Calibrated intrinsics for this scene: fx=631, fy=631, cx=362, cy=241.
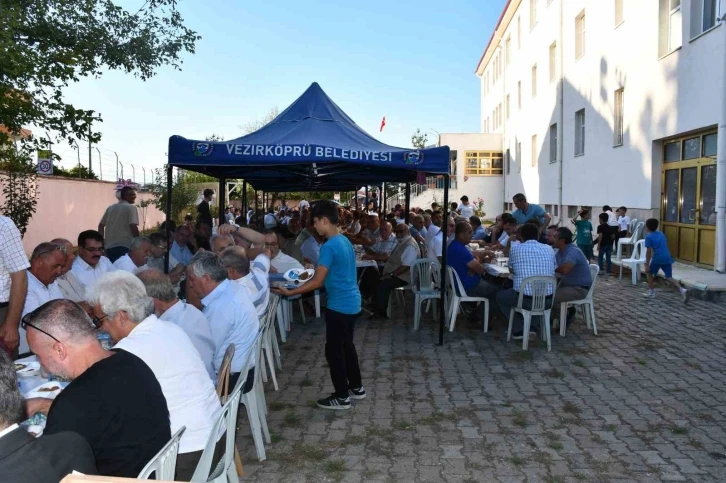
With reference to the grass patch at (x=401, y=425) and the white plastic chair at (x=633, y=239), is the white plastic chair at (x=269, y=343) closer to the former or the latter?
the grass patch at (x=401, y=425)

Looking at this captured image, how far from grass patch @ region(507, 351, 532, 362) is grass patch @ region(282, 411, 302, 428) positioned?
2.67 meters

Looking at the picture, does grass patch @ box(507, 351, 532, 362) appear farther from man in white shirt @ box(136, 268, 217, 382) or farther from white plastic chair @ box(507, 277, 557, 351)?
man in white shirt @ box(136, 268, 217, 382)

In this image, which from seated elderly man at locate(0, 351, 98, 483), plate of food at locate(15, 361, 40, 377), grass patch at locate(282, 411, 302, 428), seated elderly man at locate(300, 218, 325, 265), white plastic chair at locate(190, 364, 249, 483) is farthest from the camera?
seated elderly man at locate(300, 218, 325, 265)

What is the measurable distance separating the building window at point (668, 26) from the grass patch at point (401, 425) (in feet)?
36.7

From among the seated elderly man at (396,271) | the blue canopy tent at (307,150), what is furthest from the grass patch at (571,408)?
the seated elderly man at (396,271)

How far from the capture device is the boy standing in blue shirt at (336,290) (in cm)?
503

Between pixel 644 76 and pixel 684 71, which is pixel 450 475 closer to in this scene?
pixel 684 71

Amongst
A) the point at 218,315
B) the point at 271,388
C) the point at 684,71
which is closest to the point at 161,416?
the point at 218,315

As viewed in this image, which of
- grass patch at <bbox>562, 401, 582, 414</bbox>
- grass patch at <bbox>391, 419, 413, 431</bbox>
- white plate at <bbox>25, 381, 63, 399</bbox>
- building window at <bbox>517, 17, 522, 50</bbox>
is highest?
building window at <bbox>517, 17, 522, 50</bbox>

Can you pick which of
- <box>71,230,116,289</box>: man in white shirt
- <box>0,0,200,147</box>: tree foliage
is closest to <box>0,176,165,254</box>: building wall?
<box>0,0,200,147</box>: tree foliage

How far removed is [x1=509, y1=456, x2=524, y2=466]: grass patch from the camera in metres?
4.12

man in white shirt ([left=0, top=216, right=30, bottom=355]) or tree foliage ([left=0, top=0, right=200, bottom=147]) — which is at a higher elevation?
tree foliage ([left=0, top=0, right=200, bottom=147])

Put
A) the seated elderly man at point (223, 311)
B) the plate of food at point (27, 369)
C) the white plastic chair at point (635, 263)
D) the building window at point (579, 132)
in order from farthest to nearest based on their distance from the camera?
the building window at point (579, 132), the white plastic chair at point (635, 263), the seated elderly man at point (223, 311), the plate of food at point (27, 369)

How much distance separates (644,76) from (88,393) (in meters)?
14.5
